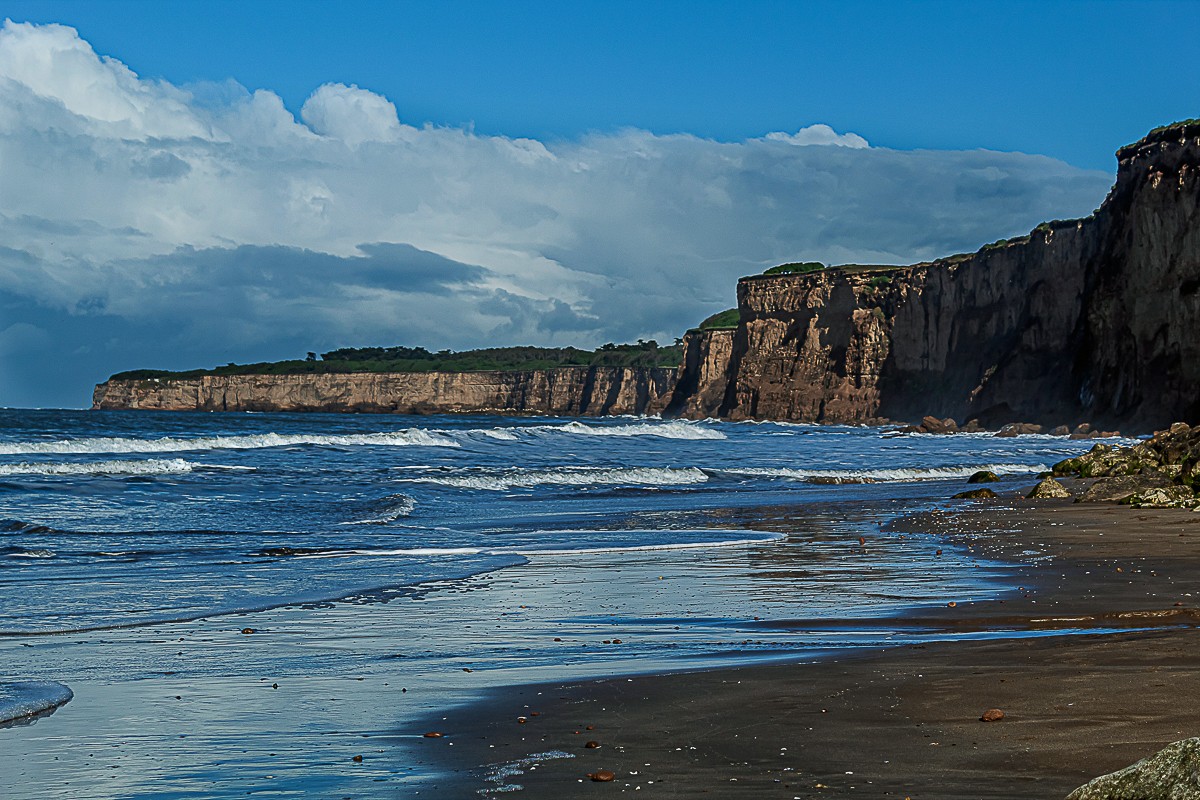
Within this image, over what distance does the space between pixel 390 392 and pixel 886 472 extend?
503ft

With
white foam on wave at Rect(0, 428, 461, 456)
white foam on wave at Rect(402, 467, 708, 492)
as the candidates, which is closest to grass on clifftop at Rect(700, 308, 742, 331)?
white foam on wave at Rect(0, 428, 461, 456)

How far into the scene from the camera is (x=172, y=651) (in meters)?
7.72

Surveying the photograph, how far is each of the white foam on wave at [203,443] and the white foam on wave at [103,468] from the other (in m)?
9.54

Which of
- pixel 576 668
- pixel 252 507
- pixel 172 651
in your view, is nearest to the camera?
pixel 576 668

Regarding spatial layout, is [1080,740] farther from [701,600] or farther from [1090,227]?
[1090,227]

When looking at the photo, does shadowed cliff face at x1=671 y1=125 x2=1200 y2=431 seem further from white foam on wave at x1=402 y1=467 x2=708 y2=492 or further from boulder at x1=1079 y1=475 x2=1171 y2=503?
boulder at x1=1079 y1=475 x2=1171 y2=503

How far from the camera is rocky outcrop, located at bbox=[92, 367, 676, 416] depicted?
176250mm

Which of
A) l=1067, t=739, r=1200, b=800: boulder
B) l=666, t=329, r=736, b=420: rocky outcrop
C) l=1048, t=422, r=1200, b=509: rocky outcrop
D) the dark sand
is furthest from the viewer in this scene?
l=666, t=329, r=736, b=420: rocky outcrop

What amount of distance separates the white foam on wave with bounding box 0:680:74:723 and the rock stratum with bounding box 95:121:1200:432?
51.8 m

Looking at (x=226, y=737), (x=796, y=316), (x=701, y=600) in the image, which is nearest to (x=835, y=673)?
(x=226, y=737)

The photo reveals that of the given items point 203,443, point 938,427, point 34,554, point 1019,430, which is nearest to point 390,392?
point 938,427

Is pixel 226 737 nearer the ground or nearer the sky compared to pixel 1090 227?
nearer the ground

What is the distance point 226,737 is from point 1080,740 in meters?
3.50

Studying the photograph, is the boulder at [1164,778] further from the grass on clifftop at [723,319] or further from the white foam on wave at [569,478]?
→ the grass on clifftop at [723,319]
